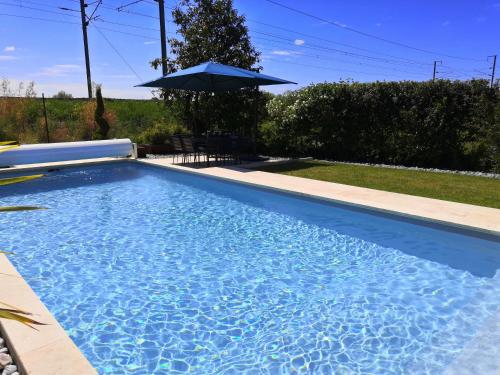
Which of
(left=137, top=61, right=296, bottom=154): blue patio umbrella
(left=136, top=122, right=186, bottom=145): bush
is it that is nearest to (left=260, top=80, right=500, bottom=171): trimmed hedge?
(left=137, top=61, right=296, bottom=154): blue patio umbrella

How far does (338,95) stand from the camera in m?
12.6

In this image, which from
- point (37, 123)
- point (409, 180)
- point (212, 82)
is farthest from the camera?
point (37, 123)

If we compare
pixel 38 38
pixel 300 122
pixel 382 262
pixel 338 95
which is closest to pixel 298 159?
pixel 300 122

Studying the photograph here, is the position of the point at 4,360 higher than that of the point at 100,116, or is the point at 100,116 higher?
the point at 100,116

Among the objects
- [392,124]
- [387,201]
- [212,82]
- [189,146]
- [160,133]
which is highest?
[212,82]

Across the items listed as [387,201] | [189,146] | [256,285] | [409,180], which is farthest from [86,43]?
[256,285]

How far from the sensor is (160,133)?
15148 mm

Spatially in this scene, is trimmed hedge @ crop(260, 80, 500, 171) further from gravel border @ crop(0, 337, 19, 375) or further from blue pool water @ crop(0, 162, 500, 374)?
gravel border @ crop(0, 337, 19, 375)

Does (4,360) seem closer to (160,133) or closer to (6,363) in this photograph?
(6,363)

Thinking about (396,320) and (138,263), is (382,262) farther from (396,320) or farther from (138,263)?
(138,263)

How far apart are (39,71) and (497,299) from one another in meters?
26.6

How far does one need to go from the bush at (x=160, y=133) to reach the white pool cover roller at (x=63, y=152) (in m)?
1.78

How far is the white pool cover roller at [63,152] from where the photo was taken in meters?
11.1

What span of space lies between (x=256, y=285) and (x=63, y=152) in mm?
9465
